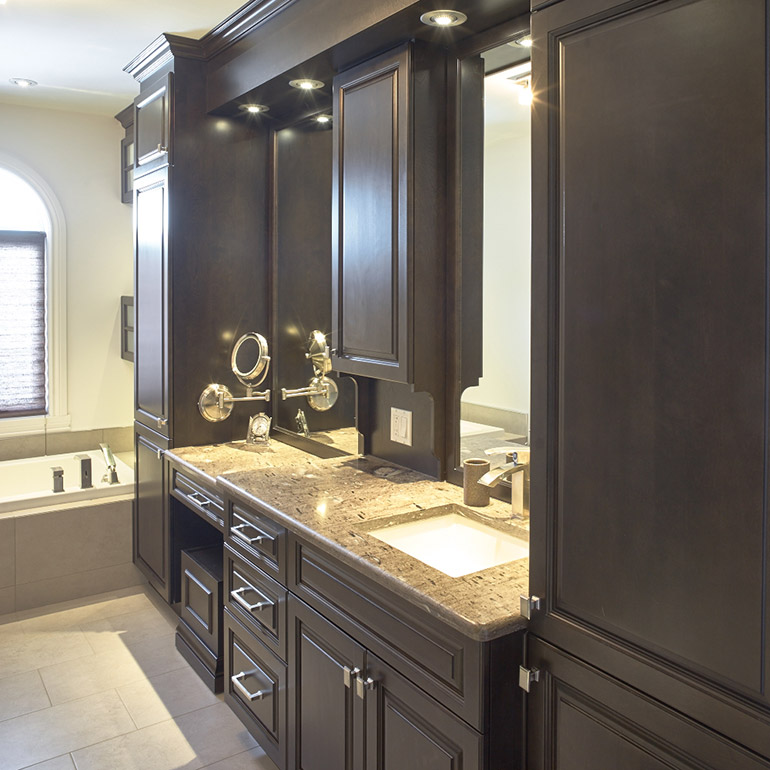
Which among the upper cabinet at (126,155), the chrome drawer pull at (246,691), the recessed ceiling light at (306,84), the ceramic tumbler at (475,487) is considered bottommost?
the chrome drawer pull at (246,691)

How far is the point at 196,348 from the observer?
3.15m

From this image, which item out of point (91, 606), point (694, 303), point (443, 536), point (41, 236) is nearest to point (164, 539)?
point (91, 606)

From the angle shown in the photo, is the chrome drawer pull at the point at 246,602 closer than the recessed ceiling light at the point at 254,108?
Yes

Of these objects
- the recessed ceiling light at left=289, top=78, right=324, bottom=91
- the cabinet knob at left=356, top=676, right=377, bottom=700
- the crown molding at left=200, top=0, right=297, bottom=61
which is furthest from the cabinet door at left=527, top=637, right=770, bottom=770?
the crown molding at left=200, top=0, right=297, bottom=61

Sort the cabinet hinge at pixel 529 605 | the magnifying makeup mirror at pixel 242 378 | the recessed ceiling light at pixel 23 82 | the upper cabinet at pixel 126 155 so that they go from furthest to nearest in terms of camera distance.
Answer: the upper cabinet at pixel 126 155 < the recessed ceiling light at pixel 23 82 < the magnifying makeup mirror at pixel 242 378 < the cabinet hinge at pixel 529 605

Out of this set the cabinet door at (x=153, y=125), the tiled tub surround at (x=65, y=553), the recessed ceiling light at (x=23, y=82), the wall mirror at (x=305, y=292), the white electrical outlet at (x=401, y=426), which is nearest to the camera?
the white electrical outlet at (x=401, y=426)

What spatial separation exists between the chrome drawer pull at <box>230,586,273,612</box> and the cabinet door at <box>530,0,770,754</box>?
1059mm

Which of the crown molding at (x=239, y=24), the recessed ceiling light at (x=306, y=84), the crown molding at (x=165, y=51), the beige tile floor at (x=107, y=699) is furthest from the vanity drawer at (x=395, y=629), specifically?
the crown molding at (x=165, y=51)

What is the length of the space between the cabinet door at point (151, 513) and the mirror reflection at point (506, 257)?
5.67ft

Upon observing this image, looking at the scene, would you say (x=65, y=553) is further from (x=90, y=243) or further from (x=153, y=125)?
(x=153, y=125)

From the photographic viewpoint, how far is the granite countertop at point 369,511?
140 centimetres

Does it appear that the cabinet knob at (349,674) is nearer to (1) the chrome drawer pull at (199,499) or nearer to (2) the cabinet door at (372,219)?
(2) the cabinet door at (372,219)

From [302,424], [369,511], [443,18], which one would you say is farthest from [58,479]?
[443,18]

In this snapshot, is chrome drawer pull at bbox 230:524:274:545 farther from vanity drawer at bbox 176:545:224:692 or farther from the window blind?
the window blind
